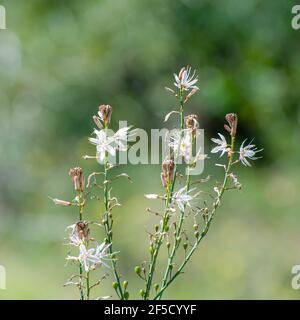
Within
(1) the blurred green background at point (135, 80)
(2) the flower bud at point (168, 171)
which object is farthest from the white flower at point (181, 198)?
(1) the blurred green background at point (135, 80)

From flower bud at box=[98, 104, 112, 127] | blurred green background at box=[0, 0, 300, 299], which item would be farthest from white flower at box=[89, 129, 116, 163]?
blurred green background at box=[0, 0, 300, 299]

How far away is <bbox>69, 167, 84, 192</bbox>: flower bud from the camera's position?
643mm

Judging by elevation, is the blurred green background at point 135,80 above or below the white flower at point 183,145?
above

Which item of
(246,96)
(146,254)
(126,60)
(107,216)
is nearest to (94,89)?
(126,60)

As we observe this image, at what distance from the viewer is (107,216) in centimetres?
69

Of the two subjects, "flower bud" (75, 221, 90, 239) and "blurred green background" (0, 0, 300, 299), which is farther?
"blurred green background" (0, 0, 300, 299)

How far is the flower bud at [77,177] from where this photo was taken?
643 mm

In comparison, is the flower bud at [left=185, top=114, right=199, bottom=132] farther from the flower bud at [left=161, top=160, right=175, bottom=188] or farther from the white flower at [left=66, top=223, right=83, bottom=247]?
the white flower at [left=66, top=223, right=83, bottom=247]

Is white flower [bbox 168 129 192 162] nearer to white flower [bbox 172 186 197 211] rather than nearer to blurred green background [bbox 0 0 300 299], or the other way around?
white flower [bbox 172 186 197 211]

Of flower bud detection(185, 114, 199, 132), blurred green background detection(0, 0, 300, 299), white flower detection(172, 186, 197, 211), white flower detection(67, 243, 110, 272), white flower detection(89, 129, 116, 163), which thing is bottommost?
white flower detection(67, 243, 110, 272)

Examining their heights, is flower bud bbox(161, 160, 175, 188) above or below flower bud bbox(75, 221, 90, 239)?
above

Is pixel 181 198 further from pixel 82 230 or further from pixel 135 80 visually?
pixel 135 80

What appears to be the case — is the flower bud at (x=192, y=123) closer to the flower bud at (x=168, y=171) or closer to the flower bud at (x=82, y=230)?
the flower bud at (x=168, y=171)

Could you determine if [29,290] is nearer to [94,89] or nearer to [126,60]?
[94,89]
